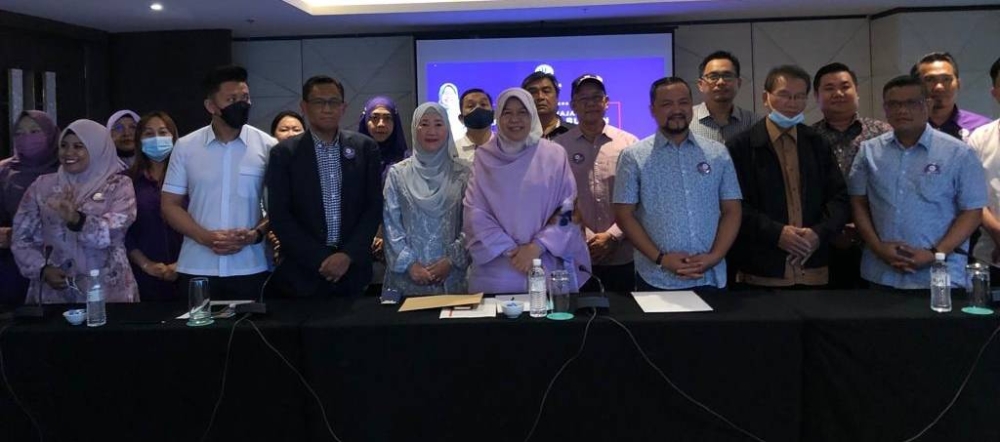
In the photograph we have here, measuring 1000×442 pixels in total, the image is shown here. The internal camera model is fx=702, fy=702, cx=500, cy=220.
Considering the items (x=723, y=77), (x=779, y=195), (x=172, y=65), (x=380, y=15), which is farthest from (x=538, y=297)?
(x=172, y=65)

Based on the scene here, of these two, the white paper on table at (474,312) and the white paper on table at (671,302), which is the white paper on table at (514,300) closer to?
the white paper on table at (474,312)

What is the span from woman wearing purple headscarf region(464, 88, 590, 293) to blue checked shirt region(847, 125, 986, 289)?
1136mm

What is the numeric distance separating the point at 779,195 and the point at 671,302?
0.75 m

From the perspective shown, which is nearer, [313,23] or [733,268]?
[733,268]

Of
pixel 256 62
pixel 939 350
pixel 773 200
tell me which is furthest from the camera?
pixel 256 62

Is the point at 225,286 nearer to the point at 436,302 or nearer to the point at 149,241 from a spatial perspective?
the point at 149,241

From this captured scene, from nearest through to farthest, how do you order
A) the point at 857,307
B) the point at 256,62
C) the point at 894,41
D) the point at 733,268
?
the point at 857,307 → the point at 733,268 → the point at 894,41 → the point at 256,62

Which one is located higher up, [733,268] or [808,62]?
[808,62]

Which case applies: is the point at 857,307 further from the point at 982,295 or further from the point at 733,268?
the point at 733,268

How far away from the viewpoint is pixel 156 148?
126 inches

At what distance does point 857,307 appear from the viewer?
84.7 inches

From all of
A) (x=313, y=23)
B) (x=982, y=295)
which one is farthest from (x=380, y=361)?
(x=313, y=23)

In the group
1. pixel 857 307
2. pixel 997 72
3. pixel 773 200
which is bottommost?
pixel 857 307

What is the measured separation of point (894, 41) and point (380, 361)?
5927 mm
